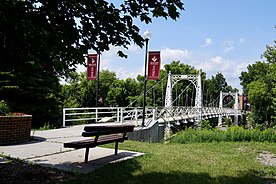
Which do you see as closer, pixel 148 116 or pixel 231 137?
pixel 231 137

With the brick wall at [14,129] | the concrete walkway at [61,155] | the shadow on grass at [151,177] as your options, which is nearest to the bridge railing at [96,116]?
the brick wall at [14,129]

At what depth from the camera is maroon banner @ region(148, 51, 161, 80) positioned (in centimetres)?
1412

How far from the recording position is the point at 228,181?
472cm

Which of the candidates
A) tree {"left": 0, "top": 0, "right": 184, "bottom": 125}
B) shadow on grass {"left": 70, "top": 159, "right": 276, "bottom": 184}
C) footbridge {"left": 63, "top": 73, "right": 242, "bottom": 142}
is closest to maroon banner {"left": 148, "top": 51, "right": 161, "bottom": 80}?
footbridge {"left": 63, "top": 73, "right": 242, "bottom": 142}

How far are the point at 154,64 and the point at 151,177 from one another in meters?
9.92

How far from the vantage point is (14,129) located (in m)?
7.48

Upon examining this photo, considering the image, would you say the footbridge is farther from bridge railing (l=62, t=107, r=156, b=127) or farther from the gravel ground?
the gravel ground

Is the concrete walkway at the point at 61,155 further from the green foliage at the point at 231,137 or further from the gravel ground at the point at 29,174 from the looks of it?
the green foliage at the point at 231,137

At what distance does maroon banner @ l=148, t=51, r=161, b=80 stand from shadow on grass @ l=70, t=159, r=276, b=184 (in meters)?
9.12

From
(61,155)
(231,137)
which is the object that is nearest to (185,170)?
(61,155)

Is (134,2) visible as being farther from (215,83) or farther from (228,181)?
(215,83)

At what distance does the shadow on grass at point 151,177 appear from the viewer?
4.45m

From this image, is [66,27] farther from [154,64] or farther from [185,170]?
[154,64]

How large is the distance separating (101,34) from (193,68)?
158 ft
